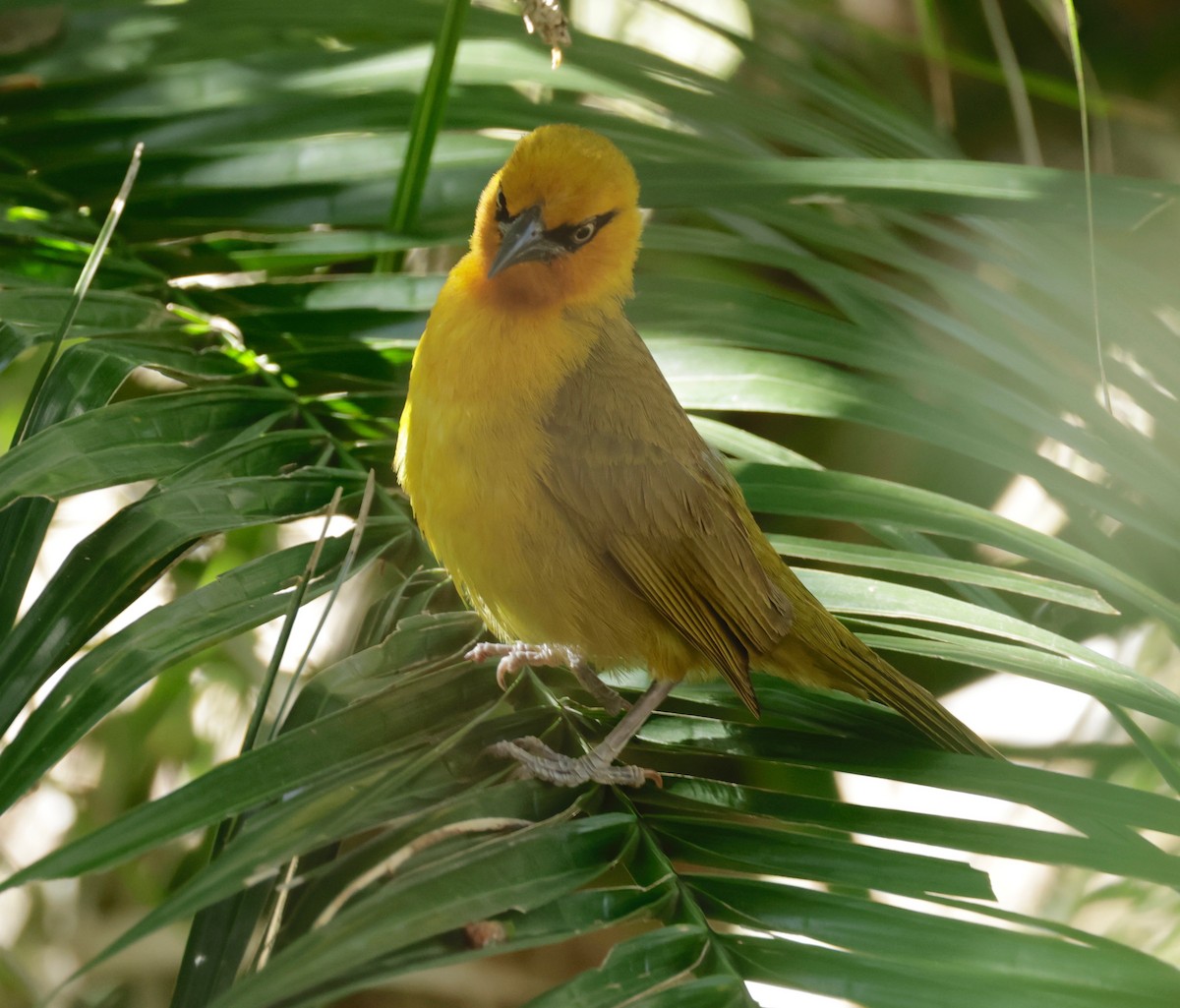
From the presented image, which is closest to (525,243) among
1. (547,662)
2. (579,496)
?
(579,496)

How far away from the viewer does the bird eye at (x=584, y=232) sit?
74.2 inches

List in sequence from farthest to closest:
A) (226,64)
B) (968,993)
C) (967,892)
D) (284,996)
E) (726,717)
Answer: (226,64) < (726,717) < (967,892) < (968,993) < (284,996)

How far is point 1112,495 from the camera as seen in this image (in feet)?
6.22

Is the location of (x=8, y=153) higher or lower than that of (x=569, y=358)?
higher

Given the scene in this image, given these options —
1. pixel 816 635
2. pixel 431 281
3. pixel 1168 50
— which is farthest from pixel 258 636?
pixel 1168 50

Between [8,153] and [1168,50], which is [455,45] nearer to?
[8,153]

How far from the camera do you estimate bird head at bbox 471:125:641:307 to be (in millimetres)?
1830

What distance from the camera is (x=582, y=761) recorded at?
1.49 m

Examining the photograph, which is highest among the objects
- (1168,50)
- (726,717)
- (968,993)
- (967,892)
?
(1168,50)

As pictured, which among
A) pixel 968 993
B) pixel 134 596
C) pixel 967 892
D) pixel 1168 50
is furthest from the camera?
pixel 1168 50

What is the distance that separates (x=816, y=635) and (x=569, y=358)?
553 millimetres

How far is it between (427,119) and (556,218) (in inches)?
10.5

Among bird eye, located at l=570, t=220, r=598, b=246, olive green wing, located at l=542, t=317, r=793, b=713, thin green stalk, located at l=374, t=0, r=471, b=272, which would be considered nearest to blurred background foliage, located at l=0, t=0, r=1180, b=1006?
thin green stalk, located at l=374, t=0, r=471, b=272

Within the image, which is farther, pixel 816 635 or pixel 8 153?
pixel 8 153
